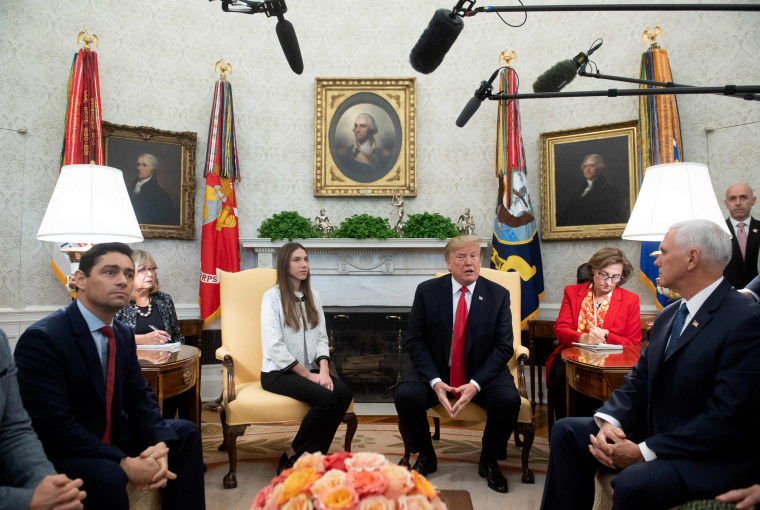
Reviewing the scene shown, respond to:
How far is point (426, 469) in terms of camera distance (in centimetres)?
334

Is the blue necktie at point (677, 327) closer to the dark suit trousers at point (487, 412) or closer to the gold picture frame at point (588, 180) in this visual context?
the dark suit trousers at point (487, 412)

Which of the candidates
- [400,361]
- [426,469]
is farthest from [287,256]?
[400,361]

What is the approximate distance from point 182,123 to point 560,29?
4.50 m

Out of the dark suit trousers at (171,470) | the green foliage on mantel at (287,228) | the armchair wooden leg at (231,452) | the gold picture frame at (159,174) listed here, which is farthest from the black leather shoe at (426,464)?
the gold picture frame at (159,174)

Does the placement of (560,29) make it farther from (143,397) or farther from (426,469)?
(143,397)

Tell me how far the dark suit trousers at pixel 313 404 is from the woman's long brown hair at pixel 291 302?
37cm

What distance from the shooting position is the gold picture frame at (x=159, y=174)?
5469 millimetres

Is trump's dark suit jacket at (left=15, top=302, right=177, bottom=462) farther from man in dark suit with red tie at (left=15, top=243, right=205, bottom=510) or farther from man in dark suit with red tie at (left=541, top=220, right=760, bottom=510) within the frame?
man in dark suit with red tie at (left=541, top=220, right=760, bottom=510)

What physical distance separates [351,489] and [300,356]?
7.85 ft

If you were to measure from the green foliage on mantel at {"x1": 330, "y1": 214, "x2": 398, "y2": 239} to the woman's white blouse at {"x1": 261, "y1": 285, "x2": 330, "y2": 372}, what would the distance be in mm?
1643

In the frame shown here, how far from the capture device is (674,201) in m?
2.97

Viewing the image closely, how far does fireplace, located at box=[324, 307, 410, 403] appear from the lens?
5297 mm

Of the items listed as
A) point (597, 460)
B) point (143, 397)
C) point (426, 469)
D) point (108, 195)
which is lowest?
point (426, 469)

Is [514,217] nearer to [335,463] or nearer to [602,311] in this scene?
[602,311]
